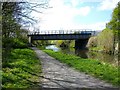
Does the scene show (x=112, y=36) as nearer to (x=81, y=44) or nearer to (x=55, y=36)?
(x=55, y=36)

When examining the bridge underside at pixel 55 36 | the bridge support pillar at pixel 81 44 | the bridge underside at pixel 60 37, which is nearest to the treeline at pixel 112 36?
the bridge underside at pixel 55 36

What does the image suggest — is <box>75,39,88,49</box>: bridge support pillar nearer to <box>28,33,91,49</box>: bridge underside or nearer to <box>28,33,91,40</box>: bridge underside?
<box>28,33,91,49</box>: bridge underside

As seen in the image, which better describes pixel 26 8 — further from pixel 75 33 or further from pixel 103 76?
pixel 75 33

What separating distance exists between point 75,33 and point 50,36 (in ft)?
22.7

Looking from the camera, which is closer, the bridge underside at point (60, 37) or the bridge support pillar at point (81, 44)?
the bridge underside at point (60, 37)

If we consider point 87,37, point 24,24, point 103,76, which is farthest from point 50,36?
point 103,76

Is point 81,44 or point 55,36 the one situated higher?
point 55,36

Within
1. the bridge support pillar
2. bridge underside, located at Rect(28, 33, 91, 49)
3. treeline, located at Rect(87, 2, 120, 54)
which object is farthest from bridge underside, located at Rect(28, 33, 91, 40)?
treeline, located at Rect(87, 2, 120, 54)

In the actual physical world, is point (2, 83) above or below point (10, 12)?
below

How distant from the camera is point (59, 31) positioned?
80.0m

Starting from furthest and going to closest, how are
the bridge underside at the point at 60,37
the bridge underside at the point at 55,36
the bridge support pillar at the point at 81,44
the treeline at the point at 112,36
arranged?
the bridge support pillar at the point at 81,44 < the bridge underside at the point at 55,36 < the bridge underside at the point at 60,37 < the treeline at the point at 112,36

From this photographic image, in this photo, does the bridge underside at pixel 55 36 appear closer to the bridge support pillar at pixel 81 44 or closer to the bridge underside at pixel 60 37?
the bridge underside at pixel 60 37

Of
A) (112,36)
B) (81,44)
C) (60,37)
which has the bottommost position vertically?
(81,44)

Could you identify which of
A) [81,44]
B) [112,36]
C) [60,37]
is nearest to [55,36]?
[60,37]
